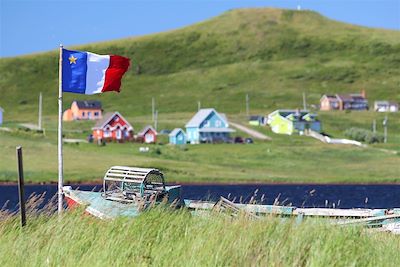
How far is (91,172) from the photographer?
74375 mm

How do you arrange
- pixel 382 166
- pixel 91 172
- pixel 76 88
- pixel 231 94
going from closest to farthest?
pixel 76 88 < pixel 91 172 < pixel 382 166 < pixel 231 94

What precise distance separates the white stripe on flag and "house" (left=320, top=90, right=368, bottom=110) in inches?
6155

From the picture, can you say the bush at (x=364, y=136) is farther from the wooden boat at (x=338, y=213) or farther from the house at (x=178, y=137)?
the wooden boat at (x=338, y=213)

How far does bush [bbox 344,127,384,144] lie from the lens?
117 metres

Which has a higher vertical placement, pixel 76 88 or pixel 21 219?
pixel 76 88

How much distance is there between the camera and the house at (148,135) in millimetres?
111625

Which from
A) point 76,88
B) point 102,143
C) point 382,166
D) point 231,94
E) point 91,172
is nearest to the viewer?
point 76,88

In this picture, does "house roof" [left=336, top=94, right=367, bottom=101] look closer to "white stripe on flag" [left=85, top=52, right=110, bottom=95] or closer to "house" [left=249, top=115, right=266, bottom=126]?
"house" [left=249, top=115, right=266, bottom=126]

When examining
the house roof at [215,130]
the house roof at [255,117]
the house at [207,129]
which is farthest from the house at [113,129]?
the house roof at [255,117]

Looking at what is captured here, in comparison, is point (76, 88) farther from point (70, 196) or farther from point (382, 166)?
point (382, 166)

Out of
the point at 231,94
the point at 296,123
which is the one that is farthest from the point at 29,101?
the point at 296,123

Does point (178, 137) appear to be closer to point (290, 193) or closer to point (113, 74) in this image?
point (290, 193)

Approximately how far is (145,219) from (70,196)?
816 cm

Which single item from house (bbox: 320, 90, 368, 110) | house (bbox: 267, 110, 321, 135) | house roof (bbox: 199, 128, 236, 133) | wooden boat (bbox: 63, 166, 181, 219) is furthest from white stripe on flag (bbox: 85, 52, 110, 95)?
house (bbox: 320, 90, 368, 110)
